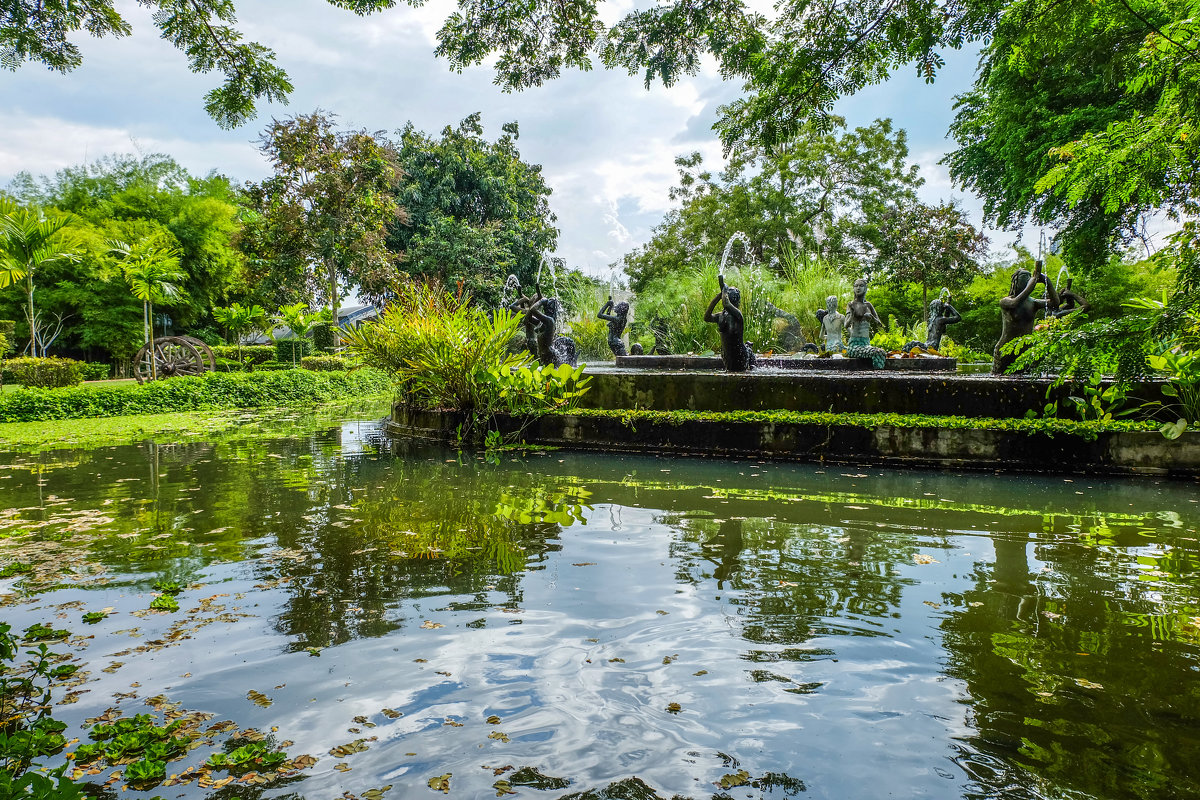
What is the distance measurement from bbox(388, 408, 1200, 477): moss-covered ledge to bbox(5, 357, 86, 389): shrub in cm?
994

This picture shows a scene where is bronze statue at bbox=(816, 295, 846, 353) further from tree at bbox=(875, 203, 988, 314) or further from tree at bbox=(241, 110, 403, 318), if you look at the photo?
tree at bbox=(241, 110, 403, 318)

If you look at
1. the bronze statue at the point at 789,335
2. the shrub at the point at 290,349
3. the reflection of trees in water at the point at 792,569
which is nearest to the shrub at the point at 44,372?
the shrub at the point at 290,349

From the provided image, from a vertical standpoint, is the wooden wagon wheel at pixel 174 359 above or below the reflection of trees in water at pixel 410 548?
above

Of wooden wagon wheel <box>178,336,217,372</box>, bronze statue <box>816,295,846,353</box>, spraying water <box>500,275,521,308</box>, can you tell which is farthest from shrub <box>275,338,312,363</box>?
bronze statue <box>816,295,846,353</box>

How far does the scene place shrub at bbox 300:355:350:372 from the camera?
19625mm

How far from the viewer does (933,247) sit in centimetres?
2159

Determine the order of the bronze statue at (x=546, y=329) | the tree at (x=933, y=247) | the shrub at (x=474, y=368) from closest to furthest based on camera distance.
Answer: the shrub at (x=474, y=368) → the bronze statue at (x=546, y=329) → the tree at (x=933, y=247)

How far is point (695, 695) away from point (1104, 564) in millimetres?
2765

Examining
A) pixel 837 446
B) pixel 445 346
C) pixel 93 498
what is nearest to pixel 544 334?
pixel 445 346

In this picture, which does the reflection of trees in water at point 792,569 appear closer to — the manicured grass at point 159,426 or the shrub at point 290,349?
the manicured grass at point 159,426

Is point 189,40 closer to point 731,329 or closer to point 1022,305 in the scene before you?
point 731,329

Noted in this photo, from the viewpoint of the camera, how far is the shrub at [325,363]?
19.6 meters

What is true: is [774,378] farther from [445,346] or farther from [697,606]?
[697,606]

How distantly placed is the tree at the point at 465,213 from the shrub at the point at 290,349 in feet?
15.0
